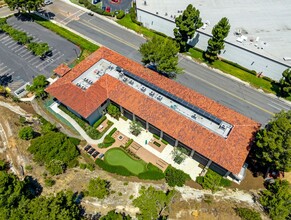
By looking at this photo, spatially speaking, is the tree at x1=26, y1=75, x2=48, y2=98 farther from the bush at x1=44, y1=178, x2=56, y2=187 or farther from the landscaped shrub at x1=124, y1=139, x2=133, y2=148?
the landscaped shrub at x1=124, y1=139, x2=133, y2=148

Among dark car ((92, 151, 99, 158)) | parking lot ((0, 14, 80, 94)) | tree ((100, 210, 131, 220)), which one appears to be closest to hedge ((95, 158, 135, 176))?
dark car ((92, 151, 99, 158))

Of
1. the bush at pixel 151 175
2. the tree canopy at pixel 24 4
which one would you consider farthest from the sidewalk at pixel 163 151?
the tree canopy at pixel 24 4

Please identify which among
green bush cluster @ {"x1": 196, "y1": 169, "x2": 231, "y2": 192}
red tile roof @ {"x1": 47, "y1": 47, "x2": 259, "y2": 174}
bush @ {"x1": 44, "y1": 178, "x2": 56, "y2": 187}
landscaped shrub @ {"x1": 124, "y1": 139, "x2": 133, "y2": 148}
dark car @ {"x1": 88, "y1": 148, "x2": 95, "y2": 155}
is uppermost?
red tile roof @ {"x1": 47, "y1": 47, "x2": 259, "y2": 174}

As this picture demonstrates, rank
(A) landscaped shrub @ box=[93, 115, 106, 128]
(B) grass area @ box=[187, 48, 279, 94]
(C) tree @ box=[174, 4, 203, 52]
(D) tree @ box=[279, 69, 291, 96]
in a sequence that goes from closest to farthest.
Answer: (A) landscaped shrub @ box=[93, 115, 106, 128] → (D) tree @ box=[279, 69, 291, 96] → (C) tree @ box=[174, 4, 203, 52] → (B) grass area @ box=[187, 48, 279, 94]

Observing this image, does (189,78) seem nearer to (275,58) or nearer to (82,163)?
(275,58)

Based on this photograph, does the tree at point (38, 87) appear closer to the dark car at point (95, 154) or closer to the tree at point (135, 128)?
the dark car at point (95, 154)

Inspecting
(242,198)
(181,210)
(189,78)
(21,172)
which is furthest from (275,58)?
(21,172)
